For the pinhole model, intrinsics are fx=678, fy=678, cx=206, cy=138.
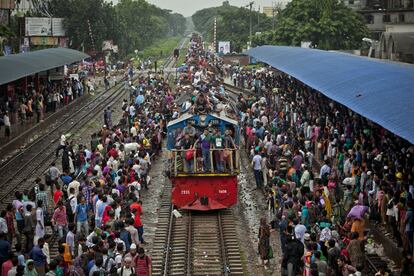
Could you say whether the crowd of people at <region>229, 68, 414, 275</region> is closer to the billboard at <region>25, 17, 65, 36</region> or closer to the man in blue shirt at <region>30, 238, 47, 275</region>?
the man in blue shirt at <region>30, 238, 47, 275</region>

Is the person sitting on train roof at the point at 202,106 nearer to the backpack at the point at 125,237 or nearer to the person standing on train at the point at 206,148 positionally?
the person standing on train at the point at 206,148

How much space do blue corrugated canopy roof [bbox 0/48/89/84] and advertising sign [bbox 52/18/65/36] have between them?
1987cm

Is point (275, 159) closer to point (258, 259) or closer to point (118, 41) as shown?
point (258, 259)

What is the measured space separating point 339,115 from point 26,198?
39.4 feet

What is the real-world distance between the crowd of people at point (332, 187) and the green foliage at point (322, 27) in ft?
104

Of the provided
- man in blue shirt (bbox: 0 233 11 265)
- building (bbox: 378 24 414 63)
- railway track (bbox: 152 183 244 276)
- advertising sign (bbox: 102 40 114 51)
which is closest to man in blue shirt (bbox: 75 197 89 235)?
railway track (bbox: 152 183 244 276)

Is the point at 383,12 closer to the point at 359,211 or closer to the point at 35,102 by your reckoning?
the point at 35,102

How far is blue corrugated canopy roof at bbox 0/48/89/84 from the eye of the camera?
2752 centimetres

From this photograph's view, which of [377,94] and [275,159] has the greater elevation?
[377,94]

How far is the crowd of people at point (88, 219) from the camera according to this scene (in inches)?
462

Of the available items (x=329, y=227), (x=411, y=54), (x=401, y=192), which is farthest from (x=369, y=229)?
(x=411, y=54)

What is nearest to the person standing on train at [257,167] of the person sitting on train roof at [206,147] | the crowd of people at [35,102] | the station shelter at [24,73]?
the person sitting on train roof at [206,147]

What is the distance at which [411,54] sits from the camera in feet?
134

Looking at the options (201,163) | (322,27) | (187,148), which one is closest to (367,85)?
(201,163)
